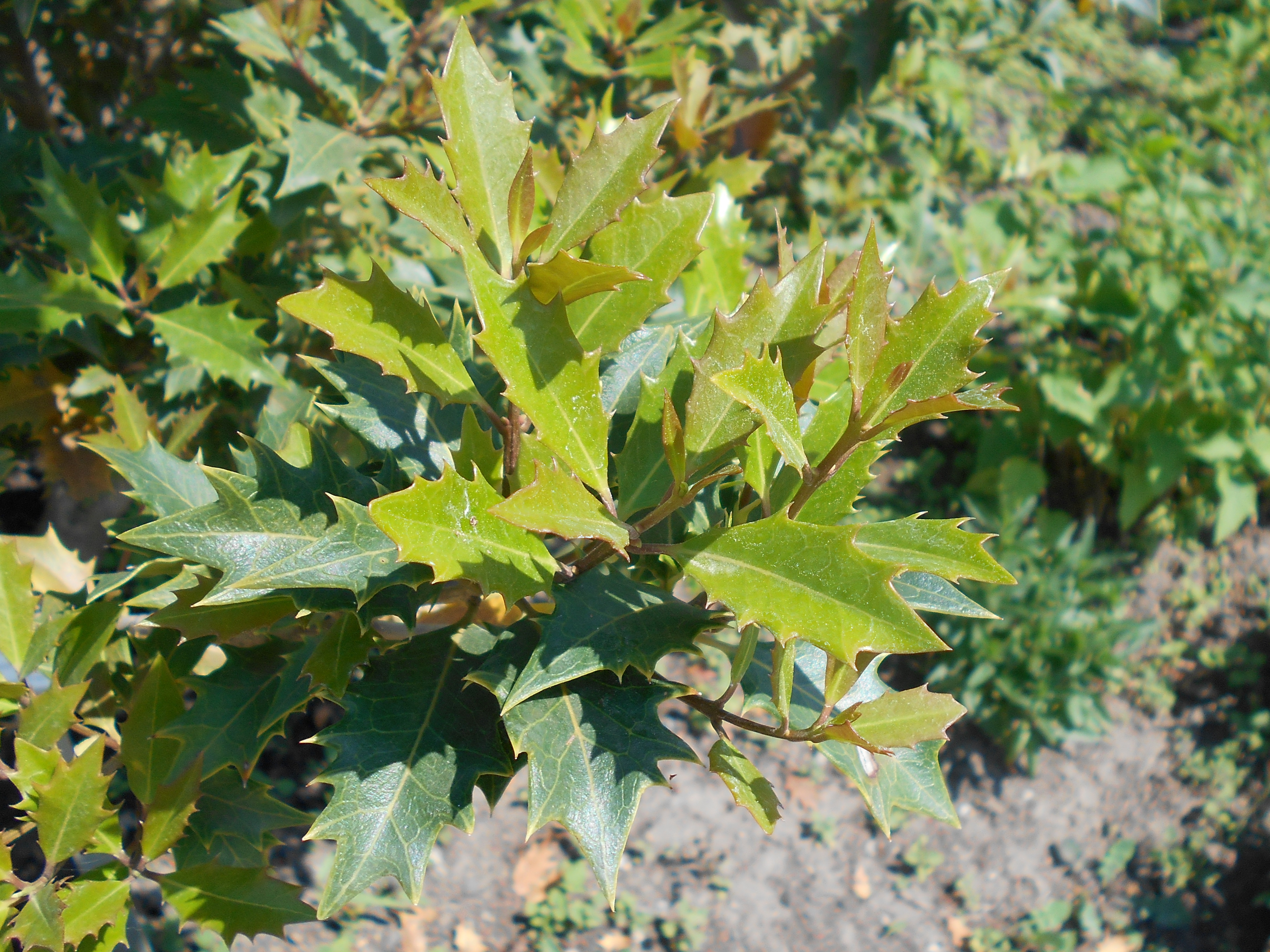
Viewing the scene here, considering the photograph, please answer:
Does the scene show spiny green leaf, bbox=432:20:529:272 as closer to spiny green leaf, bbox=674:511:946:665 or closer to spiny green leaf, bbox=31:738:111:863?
spiny green leaf, bbox=674:511:946:665

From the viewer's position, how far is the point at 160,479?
1077mm

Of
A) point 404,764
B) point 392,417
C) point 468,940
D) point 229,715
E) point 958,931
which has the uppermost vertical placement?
point 392,417

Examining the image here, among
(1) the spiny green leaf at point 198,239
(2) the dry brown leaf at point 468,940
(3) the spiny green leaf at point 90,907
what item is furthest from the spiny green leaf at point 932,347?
(2) the dry brown leaf at point 468,940

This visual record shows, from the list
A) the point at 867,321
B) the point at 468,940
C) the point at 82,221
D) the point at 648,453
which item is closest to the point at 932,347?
the point at 867,321

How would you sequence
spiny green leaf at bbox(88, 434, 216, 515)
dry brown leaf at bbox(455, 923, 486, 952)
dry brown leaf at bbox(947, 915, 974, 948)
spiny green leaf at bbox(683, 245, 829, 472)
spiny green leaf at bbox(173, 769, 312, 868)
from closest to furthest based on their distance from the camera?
spiny green leaf at bbox(683, 245, 829, 472) < spiny green leaf at bbox(88, 434, 216, 515) < spiny green leaf at bbox(173, 769, 312, 868) < dry brown leaf at bbox(455, 923, 486, 952) < dry brown leaf at bbox(947, 915, 974, 948)

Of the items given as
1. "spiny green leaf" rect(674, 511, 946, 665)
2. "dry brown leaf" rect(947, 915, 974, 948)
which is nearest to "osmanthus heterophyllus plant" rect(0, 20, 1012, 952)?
"spiny green leaf" rect(674, 511, 946, 665)

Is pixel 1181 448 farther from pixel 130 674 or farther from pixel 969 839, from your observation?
pixel 130 674

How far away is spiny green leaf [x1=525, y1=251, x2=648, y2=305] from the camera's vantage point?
29.5 inches

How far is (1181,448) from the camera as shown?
3307 millimetres

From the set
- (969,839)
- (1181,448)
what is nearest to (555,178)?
(969,839)

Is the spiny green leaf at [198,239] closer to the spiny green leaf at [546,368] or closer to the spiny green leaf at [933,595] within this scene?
the spiny green leaf at [546,368]

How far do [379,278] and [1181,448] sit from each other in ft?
11.0

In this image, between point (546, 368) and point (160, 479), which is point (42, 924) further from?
point (546, 368)

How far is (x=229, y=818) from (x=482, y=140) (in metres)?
0.94
